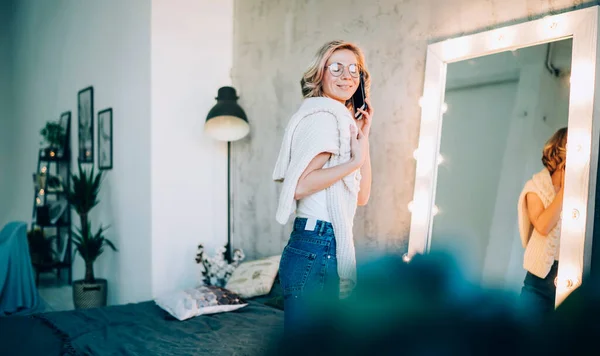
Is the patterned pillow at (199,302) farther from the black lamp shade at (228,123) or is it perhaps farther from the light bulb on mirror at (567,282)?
the light bulb on mirror at (567,282)

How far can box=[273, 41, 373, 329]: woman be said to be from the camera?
1.48 metres

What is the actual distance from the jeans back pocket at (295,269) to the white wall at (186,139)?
7.95 ft

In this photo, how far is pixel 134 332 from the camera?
2.56 m

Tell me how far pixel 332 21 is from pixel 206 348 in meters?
2.01

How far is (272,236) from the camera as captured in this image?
11.7 ft

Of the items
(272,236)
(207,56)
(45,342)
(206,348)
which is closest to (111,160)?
(207,56)

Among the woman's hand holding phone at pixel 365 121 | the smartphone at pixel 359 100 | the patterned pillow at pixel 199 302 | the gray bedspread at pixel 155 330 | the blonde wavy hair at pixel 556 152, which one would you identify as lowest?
the gray bedspread at pixel 155 330

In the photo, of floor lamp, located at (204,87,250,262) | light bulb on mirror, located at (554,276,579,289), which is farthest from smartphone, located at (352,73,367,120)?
floor lamp, located at (204,87,250,262)

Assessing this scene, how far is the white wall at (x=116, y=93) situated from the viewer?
3.81m

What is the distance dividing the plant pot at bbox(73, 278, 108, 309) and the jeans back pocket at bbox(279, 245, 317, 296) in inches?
130

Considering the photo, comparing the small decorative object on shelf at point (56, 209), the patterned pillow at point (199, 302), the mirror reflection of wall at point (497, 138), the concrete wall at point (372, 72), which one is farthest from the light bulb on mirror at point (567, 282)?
the small decorative object on shelf at point (56, 209)

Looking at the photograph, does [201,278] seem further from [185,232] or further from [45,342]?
[45,342]

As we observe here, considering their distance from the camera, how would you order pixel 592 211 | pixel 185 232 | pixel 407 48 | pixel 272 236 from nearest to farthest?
pixel 592 211 < pixel 407 48 < pixel 272 236 < pixel 185 232

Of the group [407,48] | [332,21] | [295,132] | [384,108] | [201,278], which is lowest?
[201,278]
